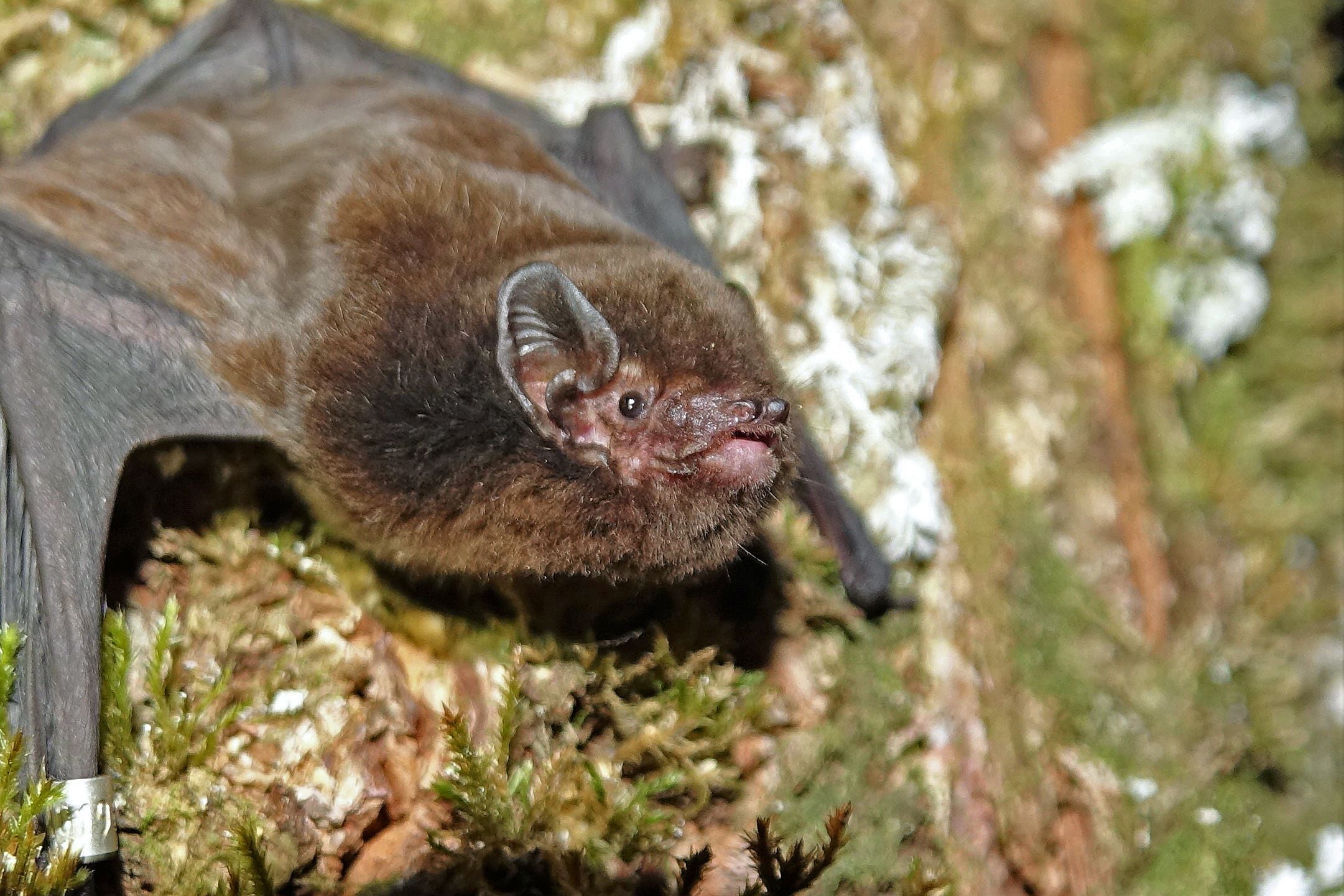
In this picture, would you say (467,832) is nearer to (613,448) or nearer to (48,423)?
(613,448)

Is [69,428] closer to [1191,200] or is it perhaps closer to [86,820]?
[86,820]

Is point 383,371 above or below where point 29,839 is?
above

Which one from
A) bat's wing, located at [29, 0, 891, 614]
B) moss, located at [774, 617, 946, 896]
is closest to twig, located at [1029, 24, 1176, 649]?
moss, located at [774, 617, 946, 896]

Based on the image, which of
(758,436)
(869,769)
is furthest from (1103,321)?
(758,436)

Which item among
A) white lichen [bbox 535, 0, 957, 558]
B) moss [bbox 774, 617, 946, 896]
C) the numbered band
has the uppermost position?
white lichen [bbox 535, 0, 957, 558]

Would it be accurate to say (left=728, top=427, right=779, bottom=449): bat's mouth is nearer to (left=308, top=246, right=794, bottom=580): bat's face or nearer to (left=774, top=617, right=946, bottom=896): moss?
(left=308, top=246, right=794, bottom=580): bat's face

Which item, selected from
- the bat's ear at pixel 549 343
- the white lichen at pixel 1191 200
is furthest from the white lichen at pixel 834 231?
the bat's ear at pixel 549 343
